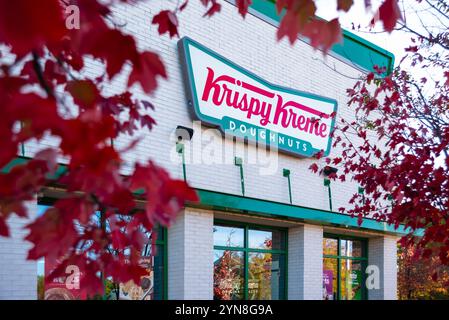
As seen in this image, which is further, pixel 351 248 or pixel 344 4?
pixel 351 248

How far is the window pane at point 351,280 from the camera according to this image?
14.3m

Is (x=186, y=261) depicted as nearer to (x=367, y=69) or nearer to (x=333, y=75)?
(x=333, y=75)

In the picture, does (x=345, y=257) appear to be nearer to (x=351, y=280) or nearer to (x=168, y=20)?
(x=351, y=280)

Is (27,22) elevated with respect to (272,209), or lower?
elevated

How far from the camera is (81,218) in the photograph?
2.07 meters

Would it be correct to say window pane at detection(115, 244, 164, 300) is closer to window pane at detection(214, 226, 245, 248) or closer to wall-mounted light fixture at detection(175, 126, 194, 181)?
window pane at detection(214, 226, 245, 248)

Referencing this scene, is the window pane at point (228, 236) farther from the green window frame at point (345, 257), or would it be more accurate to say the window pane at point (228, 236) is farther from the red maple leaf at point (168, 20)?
the red maple leaf at point (168, 20)

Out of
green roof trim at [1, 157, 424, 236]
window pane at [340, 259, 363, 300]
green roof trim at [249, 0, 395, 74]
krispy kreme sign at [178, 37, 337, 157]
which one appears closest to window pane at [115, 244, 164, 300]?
green roof trim at [1, 157, 424, 236]

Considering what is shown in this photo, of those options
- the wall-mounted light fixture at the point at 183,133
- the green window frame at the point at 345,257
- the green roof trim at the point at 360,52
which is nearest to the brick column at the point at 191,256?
the wall-mounted light fixture at the point at 183,133

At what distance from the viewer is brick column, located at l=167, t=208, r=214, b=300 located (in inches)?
381

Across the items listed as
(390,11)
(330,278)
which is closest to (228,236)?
(330,278)

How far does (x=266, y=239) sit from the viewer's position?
1233 centimetres

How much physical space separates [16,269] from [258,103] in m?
5.89

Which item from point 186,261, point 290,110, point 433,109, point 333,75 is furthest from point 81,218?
point 333,75
